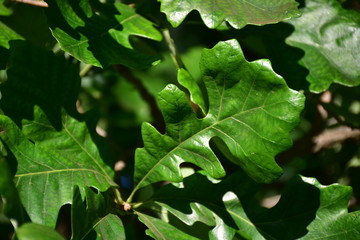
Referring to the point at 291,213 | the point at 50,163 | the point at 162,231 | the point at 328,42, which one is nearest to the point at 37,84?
the point at 50,163

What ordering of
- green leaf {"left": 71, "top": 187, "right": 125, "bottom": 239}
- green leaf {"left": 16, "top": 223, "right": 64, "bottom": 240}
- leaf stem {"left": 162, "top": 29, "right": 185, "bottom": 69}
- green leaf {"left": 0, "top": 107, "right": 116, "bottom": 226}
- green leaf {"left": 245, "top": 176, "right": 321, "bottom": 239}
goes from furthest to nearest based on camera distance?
leaf stem {"left": 162, "top": 29, "right": 185, "bottom": 69} < green leaf {"left": 245, "top": 176, "right": 321, "bottom": 239} < green leaf {"left": 0, "top": 107, "right": 116, "bottom": 226} < green leaf {"left": 71, "top": 187, "right": 125, "bottom": 239} < green leaf {"left": 16, "top": 223, "right": 64, "bottom": 240}

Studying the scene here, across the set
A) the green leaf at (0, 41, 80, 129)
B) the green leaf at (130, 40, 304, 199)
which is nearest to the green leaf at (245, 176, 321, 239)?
the green leaf at (130, 40, 304, 199)

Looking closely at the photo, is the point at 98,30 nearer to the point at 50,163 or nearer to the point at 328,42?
the point at 50,163

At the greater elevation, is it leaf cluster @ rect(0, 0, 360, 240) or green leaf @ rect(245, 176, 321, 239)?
leaf cluster @ rect(0, 0, 360, 240)

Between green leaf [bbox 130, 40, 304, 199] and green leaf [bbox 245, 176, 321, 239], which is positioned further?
green leaf [bbox 245, 176, 321, 239]

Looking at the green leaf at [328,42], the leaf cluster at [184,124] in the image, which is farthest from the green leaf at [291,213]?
the green leaf at [328,42]

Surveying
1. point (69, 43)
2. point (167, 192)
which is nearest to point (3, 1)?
point (69, 43)

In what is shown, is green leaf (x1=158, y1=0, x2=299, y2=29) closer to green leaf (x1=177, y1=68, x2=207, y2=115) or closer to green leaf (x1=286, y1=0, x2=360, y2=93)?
green leaf (x1=177, y1=68, x2=207, y2=115)

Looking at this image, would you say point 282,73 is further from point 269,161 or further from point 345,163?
point 345,163
